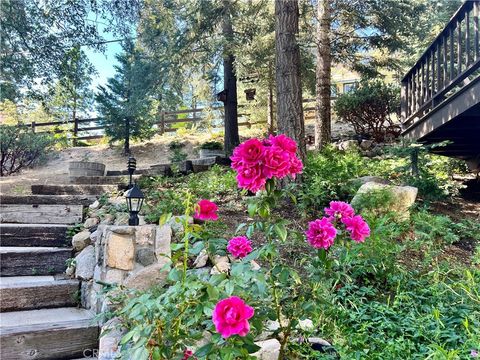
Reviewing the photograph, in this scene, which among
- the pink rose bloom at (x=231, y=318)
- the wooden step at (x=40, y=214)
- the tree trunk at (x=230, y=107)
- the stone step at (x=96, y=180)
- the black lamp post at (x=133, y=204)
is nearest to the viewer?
the pink rose bloom at (x=231, y=318)

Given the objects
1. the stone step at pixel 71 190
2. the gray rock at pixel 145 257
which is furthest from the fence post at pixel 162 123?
the gray rock at pixel 145 257

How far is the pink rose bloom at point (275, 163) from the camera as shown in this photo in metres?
1.11

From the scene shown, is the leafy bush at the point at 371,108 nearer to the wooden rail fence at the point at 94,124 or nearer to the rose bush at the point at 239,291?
the wooden rail fence at the point at 94,124

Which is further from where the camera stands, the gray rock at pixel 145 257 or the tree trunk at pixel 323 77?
the tree trunk at pixel 323 77

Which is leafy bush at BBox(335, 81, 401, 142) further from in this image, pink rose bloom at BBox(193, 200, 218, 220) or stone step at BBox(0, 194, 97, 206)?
pink rose bloom at BBox(193, 200, 218, 220)

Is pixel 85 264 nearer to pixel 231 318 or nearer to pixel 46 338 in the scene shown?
pixel 46 338

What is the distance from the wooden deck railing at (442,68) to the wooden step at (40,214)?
14.0 feet

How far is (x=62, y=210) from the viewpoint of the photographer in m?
3.47

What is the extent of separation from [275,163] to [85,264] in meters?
2.14

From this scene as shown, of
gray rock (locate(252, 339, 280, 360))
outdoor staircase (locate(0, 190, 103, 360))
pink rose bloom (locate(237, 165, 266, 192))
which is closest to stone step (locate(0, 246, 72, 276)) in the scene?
outdoor staircase (locate(0, 190, 103, 360))

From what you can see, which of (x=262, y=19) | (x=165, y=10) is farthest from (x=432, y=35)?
(x=165, y=10)

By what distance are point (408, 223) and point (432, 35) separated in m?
9.60

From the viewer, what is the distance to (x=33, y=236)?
3.08 metres

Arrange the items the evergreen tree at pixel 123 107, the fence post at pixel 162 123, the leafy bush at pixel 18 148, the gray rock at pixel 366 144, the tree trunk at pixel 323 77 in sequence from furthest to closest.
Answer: the fence post at pixel 162 123 < the evergreen tree at pixel 123 107 < the gray rock at pixel 366 144 < the leafy bush at pixel 18 148 < the tree trunk at pixel 323 77
